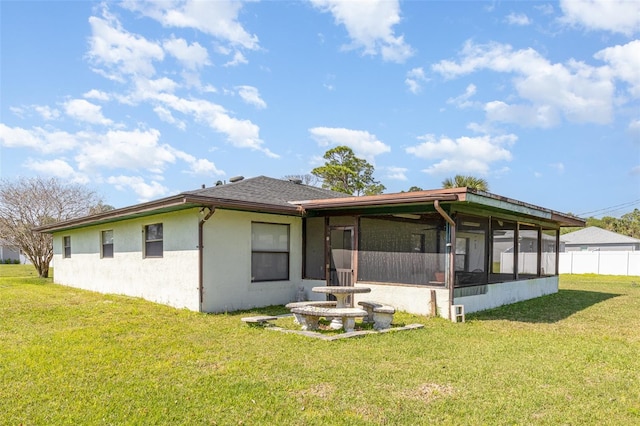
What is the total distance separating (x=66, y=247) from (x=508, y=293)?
15646mm

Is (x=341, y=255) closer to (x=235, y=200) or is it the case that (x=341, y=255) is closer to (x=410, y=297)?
(x=410, y=297)

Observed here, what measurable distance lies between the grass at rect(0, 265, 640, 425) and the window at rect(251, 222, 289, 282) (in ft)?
6.60

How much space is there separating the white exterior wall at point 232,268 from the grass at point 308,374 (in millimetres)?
993

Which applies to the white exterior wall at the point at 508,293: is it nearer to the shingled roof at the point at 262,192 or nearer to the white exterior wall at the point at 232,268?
the white exterior wall at the point at 232,268

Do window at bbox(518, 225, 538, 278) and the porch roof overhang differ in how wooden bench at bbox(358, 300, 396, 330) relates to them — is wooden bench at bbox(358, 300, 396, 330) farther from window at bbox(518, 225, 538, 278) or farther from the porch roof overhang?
window at bbox(518, 225, 538, 278)

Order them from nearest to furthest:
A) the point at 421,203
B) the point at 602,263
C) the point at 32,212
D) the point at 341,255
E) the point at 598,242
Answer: the point at 421,203, the point at 341,255, the point at 32,212, the point at 602,263, the point at 598,242

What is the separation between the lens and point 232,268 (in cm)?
911

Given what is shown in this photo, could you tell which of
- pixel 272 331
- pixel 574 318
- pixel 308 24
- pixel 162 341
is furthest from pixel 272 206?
pixel 574 318

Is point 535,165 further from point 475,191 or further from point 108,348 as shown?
point 108,348

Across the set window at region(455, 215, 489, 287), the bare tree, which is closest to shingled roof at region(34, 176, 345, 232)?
window at region(455, 215, 489, 287)

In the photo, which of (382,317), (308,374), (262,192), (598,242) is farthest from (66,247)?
(598,242)

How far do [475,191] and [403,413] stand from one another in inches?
206

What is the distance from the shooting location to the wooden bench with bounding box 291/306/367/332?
6639 millimetres

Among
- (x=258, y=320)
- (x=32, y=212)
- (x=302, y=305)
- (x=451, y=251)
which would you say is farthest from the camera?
(x=32, y=212)
